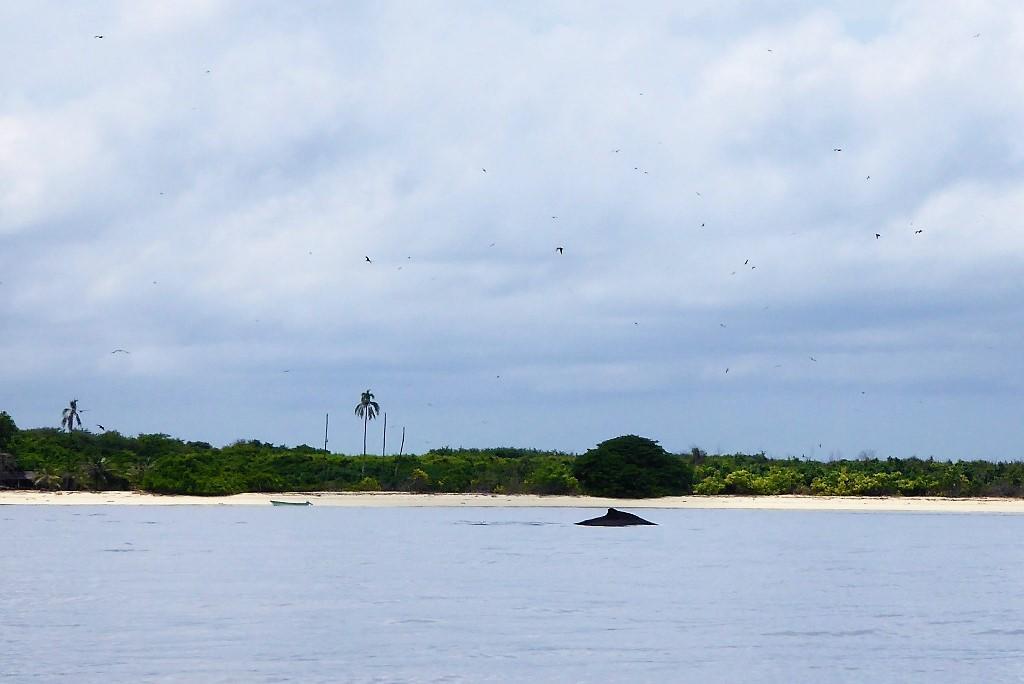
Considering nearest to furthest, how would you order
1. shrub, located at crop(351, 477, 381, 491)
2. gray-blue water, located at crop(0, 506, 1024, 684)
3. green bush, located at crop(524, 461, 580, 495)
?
1. gray-blue water, located at crop(0, 506, 1024, 684)
2. green bush, located at crop(524, 461, 580, 495)
3. shrub, located at crop(351, 477, 381, 491)

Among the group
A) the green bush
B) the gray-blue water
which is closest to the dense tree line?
the green bush

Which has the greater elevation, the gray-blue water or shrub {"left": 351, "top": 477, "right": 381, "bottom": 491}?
shrub {"left": 351, "top": 477, "right": 381, "bottom": 491}

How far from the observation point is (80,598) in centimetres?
3916

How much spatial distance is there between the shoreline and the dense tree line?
1439mm

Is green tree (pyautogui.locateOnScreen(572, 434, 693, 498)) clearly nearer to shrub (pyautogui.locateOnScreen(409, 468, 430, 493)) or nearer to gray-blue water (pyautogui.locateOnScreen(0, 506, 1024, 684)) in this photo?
shrub (pyautogui.locateOnScreen(409, 468, 430, 493))

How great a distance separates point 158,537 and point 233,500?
46.2m

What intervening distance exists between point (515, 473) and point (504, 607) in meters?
81.9

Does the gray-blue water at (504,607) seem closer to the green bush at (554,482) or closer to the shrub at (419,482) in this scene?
the green bush at (554,482)

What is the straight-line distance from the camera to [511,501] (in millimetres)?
114125

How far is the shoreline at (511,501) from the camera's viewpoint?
356 ft

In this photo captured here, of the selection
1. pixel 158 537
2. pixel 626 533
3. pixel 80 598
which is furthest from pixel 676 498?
pixel 80 598

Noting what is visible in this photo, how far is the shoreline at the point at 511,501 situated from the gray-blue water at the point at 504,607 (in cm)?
3256

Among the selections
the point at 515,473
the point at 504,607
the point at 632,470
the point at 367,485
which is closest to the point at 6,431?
the point at 367,485

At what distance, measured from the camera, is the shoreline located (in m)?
108
